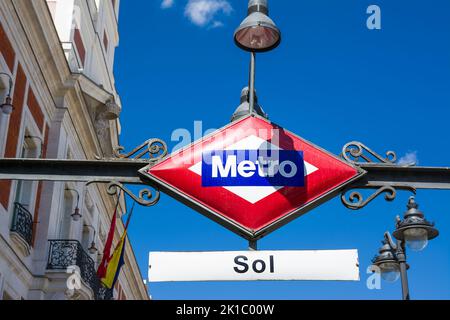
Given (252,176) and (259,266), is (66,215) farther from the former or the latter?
(259,266)

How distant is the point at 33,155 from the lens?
18.5 meters

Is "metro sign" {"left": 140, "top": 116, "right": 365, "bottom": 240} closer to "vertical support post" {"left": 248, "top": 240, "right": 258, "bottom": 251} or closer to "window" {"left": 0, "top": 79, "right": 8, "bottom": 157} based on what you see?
"vertical support post" {"left": 248, "top": 240, "right": 258, "bottom": 251}

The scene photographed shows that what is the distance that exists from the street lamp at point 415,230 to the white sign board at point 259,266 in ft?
27.9

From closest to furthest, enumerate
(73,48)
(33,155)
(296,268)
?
(296,268), (33,155), (73,48)

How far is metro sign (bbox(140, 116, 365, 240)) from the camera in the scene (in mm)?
3744

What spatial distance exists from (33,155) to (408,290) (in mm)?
10946

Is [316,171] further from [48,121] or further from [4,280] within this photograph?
[48,121]

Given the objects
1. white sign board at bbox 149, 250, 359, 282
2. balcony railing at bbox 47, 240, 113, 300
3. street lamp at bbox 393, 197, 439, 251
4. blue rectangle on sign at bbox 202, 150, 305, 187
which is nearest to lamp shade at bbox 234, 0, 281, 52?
blue rectangle on sign at bbox 202, 150, 305, 187

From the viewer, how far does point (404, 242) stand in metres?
12.1

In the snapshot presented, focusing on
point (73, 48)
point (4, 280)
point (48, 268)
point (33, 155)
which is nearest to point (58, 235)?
point (48, 268)

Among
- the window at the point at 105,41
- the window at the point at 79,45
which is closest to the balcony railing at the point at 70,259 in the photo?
the window at the point at 79,45

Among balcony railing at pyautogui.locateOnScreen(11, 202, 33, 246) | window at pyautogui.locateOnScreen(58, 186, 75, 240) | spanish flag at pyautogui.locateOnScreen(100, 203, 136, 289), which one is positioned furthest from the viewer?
window at pyautogui.locateOnScreen(58, 186, 75, 240)

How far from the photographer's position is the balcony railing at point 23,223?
16.5 m

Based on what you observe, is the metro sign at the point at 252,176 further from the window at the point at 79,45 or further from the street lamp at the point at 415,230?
the window at the point at 79,45
